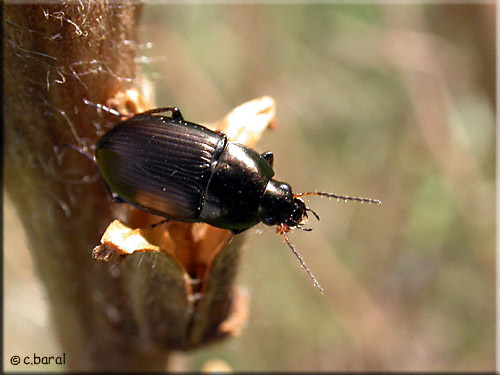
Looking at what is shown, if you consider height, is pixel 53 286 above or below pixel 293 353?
above

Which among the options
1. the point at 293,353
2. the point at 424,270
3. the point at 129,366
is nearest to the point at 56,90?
the point at 129,366

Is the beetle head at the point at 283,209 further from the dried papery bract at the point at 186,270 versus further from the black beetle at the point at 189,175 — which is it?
the dried papery bract at the point at 186,270

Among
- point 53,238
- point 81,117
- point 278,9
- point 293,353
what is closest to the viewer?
point 81,117

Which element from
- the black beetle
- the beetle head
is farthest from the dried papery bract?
the beetle head

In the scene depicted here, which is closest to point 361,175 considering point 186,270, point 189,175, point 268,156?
point 268,156

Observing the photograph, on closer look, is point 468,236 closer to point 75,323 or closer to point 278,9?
point 278,9

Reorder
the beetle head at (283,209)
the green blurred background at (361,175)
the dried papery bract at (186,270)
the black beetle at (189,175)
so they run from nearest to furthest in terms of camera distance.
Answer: the dried papery bract at (186,270), the black beetle at (189,175), the beetle head at (283,209), the green blurred background at (361,175)

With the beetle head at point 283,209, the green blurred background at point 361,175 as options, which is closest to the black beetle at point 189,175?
the beetle head at point 283,209

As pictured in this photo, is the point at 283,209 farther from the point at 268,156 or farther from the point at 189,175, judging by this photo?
the point at 189,175
